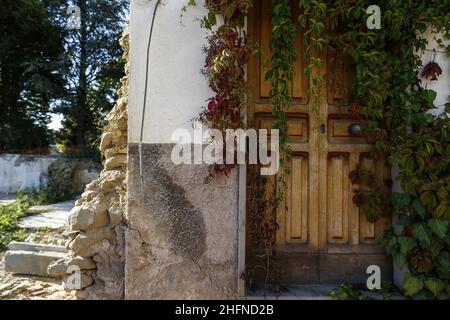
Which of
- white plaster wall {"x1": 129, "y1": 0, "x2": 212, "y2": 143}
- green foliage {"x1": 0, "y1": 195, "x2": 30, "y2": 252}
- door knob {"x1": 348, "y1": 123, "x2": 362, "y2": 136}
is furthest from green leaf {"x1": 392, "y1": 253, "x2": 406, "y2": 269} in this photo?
green foliage {"x1": 0, "y1": 195, "x2": 30, "y2": 252}

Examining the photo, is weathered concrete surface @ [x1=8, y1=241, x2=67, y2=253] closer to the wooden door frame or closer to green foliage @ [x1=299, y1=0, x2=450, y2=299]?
the wooden door frame

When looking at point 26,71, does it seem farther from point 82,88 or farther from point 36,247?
point 36,247

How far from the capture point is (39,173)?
8.77 meters

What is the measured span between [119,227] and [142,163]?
0.50m

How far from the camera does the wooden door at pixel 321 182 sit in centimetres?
248

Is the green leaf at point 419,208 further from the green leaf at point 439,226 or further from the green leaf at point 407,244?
the green leaf at point 407,244

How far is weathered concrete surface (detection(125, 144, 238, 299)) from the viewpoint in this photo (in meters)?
2.24

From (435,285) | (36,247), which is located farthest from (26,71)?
(435,285)

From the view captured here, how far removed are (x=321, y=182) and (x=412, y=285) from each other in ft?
2.89

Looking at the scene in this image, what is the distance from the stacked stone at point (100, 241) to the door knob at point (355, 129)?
1709mm

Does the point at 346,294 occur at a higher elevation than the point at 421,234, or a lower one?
lower

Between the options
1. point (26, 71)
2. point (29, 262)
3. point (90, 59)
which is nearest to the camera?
point (29, 262)

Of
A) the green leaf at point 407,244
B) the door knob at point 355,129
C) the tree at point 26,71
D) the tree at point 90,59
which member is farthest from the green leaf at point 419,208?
the tree at point 26,71
